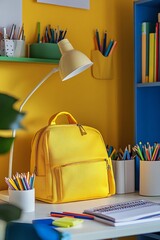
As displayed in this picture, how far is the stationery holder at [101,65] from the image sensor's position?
2.03 m

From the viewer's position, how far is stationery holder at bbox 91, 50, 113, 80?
2031 millimetres

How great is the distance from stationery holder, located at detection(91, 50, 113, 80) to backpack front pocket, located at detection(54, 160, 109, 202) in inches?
18.0

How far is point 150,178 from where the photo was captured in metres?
1.74

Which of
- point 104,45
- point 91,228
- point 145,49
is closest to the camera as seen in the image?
point 91,228

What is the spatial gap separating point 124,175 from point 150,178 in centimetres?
13

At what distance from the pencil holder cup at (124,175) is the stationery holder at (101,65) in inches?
16.5

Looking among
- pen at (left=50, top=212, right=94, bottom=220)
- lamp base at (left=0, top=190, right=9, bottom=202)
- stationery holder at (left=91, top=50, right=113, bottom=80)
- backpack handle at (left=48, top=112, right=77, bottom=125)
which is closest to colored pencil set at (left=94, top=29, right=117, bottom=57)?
stationery holder at (left=91, top=50, right=113, bottom=80)

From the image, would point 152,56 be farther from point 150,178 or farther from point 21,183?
point 21,183

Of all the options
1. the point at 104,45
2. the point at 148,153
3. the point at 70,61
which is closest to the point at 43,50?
the point at 70,61

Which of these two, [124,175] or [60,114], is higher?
[60,114]

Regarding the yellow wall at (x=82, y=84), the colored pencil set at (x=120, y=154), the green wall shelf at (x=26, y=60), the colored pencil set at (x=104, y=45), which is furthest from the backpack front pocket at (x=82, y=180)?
the colored pencil set at (x=104, y=45)

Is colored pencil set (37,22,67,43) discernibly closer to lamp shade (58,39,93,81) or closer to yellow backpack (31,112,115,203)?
lamp shade (58,39,93,81)

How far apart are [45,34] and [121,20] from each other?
42cm

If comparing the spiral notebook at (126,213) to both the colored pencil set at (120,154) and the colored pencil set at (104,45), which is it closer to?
the colored pencil set at (120,154)
